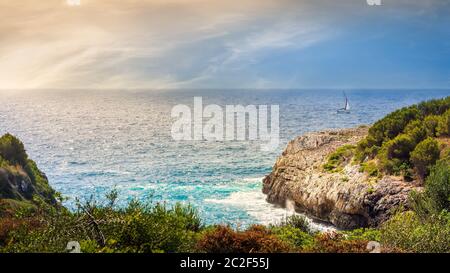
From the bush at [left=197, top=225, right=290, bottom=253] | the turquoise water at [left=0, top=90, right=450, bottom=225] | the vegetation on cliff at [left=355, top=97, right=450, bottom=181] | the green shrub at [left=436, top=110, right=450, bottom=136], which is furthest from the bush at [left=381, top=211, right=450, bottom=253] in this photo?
the green shrub at [left=436, top=110, right=450, bottom=136]

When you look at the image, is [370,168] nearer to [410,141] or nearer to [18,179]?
[410,141]

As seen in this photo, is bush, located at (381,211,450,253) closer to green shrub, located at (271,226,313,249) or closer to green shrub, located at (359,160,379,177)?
green shrub, located at (271,226,313,249)

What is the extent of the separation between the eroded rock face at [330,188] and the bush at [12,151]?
16542mm

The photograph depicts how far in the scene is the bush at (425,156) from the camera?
81.3 ft

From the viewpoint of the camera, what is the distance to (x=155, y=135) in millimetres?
83812

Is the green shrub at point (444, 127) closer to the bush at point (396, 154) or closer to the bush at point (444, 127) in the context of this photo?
the bush at point (444, 127)

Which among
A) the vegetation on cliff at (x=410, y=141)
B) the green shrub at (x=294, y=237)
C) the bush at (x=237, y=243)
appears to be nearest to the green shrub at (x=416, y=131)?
the vegetation on cliff at (x=410, y=141)

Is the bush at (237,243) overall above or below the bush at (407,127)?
below

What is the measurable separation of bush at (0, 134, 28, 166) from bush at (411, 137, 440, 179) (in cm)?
2318
